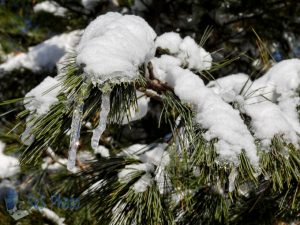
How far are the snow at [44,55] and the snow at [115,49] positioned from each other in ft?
6.18

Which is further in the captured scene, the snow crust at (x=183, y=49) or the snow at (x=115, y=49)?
the snow crust at (x=183, y=49)

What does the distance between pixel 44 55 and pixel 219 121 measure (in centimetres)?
225

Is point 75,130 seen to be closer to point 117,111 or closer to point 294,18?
point 117,111

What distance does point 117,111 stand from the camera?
1.02 meters

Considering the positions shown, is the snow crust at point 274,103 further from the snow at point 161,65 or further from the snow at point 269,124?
the snow at point 161,65

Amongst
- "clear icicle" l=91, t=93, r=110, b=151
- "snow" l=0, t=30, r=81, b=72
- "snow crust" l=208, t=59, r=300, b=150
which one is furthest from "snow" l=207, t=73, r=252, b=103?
"snow" l=0, t=30, r=81, b=72

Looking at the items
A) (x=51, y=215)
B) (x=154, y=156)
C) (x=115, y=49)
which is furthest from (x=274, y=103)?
(x=51, y=215)

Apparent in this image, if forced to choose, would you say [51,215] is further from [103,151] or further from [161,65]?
[161,65]

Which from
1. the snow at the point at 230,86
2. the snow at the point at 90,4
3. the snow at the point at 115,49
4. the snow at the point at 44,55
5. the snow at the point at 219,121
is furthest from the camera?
the snow at the point at 44,55

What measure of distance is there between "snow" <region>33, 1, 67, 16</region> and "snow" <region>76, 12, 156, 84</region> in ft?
6.46

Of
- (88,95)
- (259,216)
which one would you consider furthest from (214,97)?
(259,216)

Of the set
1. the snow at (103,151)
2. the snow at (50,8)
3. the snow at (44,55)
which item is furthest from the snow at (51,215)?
the snow at (50,8)

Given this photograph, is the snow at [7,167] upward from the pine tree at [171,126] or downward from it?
downward

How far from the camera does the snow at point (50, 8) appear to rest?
300 centimetres
